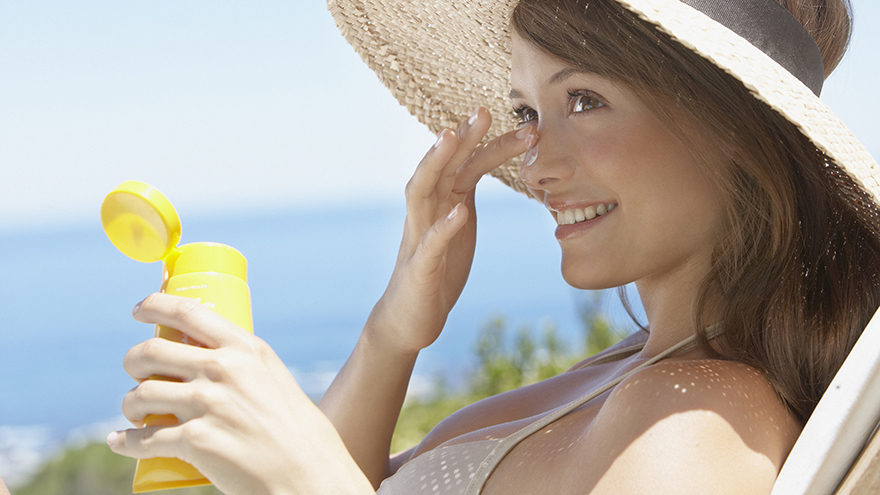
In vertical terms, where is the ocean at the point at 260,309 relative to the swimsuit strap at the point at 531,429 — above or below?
above

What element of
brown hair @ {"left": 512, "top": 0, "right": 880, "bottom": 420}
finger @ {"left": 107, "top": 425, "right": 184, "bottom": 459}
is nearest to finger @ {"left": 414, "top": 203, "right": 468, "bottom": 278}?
brown hair @ {"left": 512, "top": 0, "right": 880, "bottom": 420}

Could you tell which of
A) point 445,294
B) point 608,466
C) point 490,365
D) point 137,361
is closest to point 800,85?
point 608,466

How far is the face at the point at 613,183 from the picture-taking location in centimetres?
122

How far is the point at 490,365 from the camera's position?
3574 mm

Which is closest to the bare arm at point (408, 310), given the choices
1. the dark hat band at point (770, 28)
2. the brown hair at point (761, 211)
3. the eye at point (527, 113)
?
the eye at point (527, 113)

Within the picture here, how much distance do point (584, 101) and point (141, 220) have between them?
0.76 metres

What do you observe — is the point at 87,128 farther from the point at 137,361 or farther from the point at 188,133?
the point at 137,361

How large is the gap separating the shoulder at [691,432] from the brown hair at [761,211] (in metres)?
0.12

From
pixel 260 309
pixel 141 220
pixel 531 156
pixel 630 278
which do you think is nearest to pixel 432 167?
pixel 531 156

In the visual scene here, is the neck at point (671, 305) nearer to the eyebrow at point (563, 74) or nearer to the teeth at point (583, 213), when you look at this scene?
the teeth at point (583, 213)

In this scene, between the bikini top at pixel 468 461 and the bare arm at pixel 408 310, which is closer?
the bikini top at pixel 468 461

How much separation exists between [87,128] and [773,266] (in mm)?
34433

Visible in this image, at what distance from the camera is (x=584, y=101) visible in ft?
4.17

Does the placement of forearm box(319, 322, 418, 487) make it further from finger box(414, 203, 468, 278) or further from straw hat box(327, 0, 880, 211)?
straw hat box(327, 0, 880, 211)
